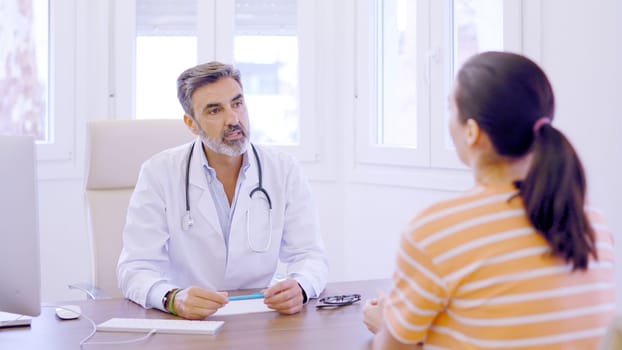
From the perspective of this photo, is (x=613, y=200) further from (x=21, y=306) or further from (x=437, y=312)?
(x=21, y=306)

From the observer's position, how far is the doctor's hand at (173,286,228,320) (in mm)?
1640

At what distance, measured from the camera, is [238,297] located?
72.0 inches

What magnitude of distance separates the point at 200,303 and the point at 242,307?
13cm

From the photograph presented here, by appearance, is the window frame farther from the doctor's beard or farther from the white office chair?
the doctor's beard

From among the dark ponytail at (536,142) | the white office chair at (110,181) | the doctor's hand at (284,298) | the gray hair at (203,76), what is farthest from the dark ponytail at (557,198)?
the white office chair at (110,181)

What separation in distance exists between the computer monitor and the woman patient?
0.78 metres

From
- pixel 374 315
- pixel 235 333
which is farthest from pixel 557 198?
pixel 235 333

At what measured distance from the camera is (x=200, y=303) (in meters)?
1.65

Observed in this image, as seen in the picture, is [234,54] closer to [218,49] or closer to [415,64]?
[218,49]

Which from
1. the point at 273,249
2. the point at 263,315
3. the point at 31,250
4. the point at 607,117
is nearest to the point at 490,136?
the point at 263,315

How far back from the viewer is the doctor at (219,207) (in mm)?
2084

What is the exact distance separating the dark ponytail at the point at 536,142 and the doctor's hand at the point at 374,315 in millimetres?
467

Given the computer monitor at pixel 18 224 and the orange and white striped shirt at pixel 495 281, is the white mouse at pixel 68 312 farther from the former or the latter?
the orange and white striped shirt at pixel 495 281

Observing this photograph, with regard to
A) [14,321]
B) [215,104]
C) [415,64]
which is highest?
[415,64]
